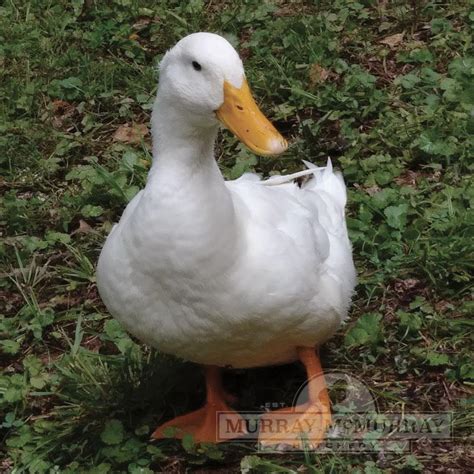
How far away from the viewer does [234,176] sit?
16.4ft

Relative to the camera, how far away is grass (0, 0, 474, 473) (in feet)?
12.5

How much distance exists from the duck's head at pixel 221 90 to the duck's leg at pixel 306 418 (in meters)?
1.01

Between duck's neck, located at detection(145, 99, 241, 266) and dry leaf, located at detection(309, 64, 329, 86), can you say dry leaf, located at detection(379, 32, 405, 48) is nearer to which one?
dry leaf, located at detection(309, 64, 329, 86)

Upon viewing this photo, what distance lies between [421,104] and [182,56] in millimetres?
2504

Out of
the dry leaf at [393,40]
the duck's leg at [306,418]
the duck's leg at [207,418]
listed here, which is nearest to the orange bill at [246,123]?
the duck's leg at [306,418]

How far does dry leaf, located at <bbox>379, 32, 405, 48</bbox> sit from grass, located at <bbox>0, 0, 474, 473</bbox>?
0.5 inches

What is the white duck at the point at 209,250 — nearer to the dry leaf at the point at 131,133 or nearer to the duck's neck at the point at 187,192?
the duck's neck at the point at 187,192

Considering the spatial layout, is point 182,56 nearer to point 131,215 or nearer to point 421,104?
point 131,215

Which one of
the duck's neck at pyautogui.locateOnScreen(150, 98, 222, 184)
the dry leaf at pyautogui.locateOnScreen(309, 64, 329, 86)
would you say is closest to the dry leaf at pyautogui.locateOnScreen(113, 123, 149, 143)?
the dry leaf at pyautogui.locateOnScreen(309, 64, 329, 86)

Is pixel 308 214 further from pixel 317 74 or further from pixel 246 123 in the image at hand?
pixel 317 74

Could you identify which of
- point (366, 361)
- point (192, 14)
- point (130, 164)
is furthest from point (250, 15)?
point (366, 361)

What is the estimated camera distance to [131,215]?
133 inches

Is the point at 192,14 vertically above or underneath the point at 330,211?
above

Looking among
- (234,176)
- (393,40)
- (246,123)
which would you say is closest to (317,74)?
(393,40)
